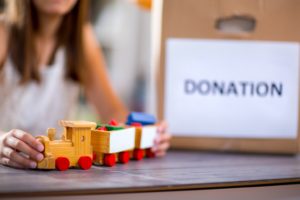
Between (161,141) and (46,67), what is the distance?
54cm

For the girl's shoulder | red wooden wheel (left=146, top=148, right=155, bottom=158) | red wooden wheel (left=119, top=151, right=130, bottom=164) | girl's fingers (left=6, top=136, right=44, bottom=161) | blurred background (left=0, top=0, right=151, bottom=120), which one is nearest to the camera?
girl's fingers (left=6, top=136, right=44, bottom=161)

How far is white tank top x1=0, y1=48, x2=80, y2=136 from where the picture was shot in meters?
1.25

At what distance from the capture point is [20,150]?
67 cm

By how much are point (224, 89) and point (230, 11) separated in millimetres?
169

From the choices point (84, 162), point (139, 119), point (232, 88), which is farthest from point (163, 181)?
point (232, 88)

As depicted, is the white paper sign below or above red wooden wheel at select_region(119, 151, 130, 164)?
above

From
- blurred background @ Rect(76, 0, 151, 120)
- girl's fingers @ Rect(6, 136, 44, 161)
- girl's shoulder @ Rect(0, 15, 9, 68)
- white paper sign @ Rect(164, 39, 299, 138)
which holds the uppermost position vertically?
blurred background @ Rect(76, 0, 151, 120)

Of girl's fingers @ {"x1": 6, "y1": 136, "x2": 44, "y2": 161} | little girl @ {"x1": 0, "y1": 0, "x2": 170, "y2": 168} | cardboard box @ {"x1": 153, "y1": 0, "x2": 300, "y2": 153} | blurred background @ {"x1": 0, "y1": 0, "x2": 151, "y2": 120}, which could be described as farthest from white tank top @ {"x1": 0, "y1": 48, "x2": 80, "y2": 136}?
blurred background @ {"x1": 0, "y1": 0, "x2": 151, "y2": 120}

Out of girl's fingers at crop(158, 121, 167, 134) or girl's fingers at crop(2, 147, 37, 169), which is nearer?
girl's fingers at crop(2, 147, 37, 169)

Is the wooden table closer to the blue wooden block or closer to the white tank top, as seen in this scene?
the blue wooden block

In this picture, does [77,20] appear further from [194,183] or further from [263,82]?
[194,183]

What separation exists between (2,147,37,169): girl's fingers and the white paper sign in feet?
1.26

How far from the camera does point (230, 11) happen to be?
0.98 metres

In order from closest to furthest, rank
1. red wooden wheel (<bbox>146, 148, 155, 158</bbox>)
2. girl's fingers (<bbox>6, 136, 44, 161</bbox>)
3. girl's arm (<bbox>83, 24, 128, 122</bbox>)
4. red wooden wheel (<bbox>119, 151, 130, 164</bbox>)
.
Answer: girl's fingers (<bbox>6, 136, 44, 161</bbox>) → red wooden wheel (<bbox>119, 151, 130, 164</bbox>) → red wooden wheel (<bbox>146, 148, 155, 158</bbox>) → girl's arm (<bbox>83, 24, 128, 122</bbox>)
